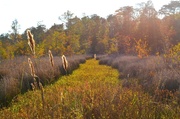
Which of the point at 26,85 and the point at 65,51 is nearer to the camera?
the point at 26,85

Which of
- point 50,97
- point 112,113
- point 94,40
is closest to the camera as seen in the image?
point 112,113

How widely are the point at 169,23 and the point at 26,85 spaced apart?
65.1 feet

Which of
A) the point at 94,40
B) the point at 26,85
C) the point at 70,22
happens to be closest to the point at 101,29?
the point at 94,40

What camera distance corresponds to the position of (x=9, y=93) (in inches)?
258

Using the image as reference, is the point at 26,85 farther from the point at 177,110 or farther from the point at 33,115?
the point at 177,110

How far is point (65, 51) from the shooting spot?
79.8ft

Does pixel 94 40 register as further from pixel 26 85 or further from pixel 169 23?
pixel 26 85

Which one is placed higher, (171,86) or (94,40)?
(94,40)

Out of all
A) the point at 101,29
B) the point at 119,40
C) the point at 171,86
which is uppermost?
the point at 101,29

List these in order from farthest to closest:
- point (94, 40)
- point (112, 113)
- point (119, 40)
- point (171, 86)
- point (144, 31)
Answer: point (94, 40) < point (119, 40) < point (144, 31) < point (171, 86) < point (112, 113)

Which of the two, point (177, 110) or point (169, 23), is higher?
point (169, 23)

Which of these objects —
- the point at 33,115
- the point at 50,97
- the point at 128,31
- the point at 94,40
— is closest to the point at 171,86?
the point at 50,97

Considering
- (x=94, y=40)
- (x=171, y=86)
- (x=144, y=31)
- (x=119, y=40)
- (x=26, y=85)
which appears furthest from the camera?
(x=94, y=40)

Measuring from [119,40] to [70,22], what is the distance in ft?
98.5
